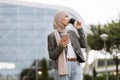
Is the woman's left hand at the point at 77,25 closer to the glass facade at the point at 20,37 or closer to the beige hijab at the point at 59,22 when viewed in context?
the beige hijab at the point at 59,22

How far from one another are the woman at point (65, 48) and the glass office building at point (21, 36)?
35.2 metres

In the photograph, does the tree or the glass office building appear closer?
the tree

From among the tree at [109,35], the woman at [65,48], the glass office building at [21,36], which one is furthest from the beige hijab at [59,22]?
the glass office building at [21,36]

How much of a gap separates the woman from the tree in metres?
26.1

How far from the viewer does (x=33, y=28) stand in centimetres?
4103

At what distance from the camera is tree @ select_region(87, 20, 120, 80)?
1204 inches

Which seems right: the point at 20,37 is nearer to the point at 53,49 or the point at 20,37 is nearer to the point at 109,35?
the point at 109,35

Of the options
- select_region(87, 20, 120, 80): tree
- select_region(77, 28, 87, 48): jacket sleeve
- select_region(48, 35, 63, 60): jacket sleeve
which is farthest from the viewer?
select_region(87, 20, 120, 80): tree

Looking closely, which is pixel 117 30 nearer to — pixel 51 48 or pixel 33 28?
pixel 33 28

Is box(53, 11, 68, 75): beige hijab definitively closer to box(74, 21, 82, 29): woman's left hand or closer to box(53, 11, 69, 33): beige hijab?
box(53, 11, 69, 33): beige hijab

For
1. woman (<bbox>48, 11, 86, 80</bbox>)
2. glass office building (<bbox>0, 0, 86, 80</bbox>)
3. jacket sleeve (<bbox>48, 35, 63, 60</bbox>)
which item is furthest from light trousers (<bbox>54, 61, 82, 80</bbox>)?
glass office building (<bbox>0, 0, 86, 80</bbox>)

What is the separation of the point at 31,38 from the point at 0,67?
3744 millimetres

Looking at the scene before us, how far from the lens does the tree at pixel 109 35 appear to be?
30.6 m

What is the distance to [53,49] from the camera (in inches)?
152
